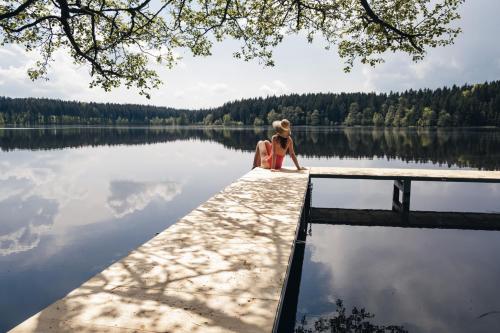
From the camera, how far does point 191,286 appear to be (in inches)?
146

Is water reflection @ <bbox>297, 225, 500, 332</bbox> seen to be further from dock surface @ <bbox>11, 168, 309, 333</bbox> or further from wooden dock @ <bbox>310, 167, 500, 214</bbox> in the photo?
dock surface @ <bbox>11, 168, 309, 333</bbox>

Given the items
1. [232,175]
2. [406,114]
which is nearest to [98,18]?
[232,175]

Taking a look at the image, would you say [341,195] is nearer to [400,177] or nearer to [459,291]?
[400,177]

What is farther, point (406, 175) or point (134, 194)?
point (134, 194)

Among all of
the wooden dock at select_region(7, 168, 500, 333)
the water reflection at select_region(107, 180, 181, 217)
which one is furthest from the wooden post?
the water reflection at select_region(107, 180, 181, 217)

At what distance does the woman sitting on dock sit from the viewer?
12719 millimetres

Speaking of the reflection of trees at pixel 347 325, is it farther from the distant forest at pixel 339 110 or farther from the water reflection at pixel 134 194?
the distant forest at pixel 339 110

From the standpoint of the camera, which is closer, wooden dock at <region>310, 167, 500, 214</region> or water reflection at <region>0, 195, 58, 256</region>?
water reflection at <region>0, 195, 58, 256</region>

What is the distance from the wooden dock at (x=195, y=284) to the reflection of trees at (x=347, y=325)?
76.8 inches

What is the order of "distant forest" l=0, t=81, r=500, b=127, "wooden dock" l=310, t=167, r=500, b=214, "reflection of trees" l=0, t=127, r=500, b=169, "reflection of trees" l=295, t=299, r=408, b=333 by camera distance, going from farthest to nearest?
"distant forest" l=0, t=81, r=500, b=127, "reflection of trees" l=0, t=127, r=500, b=169, "wooden dock" l=310, t=167, r=500, b=214, "reflection of trees" l=295, t=299, r=408, b=333

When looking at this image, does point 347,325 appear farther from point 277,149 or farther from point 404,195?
point 404,195

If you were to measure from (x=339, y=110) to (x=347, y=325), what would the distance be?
497ft

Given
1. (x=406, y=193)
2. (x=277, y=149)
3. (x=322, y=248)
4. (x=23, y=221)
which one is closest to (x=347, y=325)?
(x=322, y=248)

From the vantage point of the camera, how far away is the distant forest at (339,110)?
116 metres
